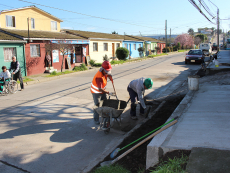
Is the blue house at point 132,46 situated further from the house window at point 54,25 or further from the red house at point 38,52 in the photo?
the red house at point 38,52

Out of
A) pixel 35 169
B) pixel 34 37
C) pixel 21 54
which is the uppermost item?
pixel 34 37

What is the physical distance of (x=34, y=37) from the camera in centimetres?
1822

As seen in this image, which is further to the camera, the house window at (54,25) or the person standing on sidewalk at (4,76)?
the house window at (54,25)

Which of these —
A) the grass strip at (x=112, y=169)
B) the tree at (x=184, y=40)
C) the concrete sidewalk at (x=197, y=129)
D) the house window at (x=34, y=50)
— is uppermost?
the tree at (x=184, y=40)

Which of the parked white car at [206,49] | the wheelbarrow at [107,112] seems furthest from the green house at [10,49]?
the parked white car at [206,49]

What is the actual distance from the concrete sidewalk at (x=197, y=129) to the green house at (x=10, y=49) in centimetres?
1330

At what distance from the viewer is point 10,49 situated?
17.0 m

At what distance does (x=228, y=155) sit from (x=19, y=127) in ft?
17.1

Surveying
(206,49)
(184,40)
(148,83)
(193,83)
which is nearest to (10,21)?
(193,83)

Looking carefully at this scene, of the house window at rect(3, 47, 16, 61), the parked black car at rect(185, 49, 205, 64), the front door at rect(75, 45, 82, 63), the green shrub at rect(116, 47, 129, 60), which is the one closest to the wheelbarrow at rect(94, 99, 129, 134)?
the house window at rect(3, 47, 16, 61)

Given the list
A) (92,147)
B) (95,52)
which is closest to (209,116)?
(92,147)

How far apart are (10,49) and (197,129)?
51.1ft

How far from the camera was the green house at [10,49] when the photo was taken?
16.2 m

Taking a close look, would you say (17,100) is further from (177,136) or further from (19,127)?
(177,136)
